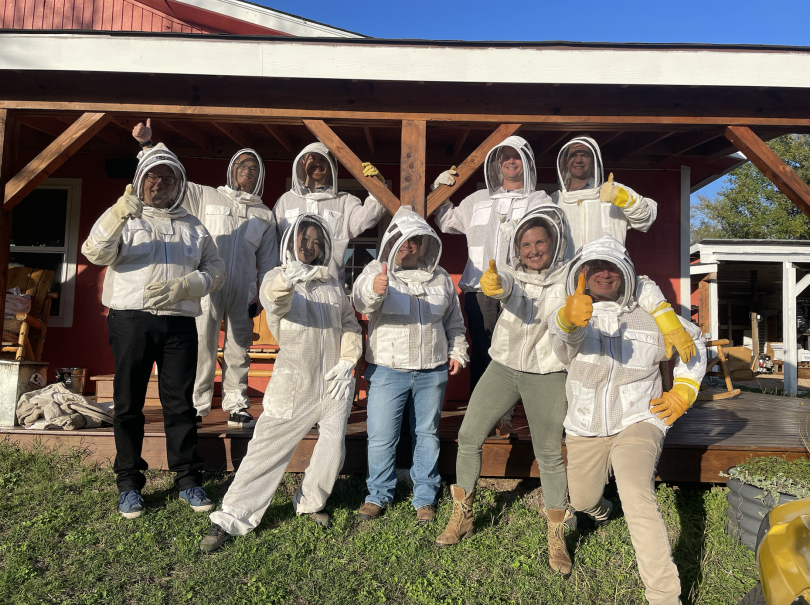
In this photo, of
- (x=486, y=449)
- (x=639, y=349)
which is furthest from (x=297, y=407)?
(x=639, y=349)

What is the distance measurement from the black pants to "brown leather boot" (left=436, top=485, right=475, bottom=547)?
1697 mm

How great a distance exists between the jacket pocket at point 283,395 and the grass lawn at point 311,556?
A: 743mm

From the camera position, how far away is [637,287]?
10.8 feet

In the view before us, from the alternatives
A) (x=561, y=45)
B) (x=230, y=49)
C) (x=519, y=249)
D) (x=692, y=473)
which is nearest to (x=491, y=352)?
(x=519, y=249)

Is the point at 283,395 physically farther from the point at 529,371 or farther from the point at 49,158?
the point at 49,158

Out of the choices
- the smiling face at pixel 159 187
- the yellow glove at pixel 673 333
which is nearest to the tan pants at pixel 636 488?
the yellow glove at pixel 673 333

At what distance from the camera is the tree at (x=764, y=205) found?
88.7 ft

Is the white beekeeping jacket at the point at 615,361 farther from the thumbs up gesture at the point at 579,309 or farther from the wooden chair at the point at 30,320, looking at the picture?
the wooden chair at the point at 30,320

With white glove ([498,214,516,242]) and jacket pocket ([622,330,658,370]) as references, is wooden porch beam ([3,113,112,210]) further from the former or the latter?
jacket pocket ([622,330,658,370])

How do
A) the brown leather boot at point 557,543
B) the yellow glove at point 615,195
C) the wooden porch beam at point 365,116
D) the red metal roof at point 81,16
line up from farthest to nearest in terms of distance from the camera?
the red metal roof at point 81,16 → the wooden porch beam at point 365,116 → the yellow glove at point 615,195 → the brown leather boot at point 557,543

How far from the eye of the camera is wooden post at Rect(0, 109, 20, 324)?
4.97 metres

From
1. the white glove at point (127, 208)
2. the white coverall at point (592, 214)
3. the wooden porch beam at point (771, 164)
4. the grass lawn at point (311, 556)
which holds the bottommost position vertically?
the grass lawn at point (311, 556)

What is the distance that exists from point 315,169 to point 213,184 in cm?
284

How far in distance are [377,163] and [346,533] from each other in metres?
5.00
